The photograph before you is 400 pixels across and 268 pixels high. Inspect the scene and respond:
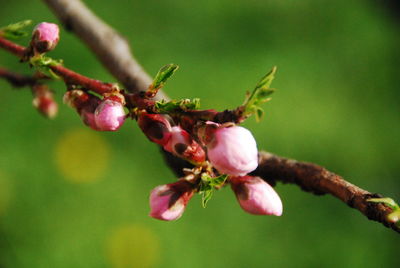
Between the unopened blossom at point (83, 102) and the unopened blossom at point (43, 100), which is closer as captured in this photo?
the unopened blossom at point (83, 102)

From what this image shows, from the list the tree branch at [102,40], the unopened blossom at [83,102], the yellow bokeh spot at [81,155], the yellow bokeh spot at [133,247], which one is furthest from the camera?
the yellow bokeh spot at [81,155]

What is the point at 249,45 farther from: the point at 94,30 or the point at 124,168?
the point at 94,30

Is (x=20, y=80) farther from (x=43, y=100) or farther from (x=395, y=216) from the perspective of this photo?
(x=395, y=216)

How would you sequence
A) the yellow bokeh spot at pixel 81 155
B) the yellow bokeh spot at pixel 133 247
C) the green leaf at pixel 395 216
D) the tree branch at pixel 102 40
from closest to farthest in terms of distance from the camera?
the green leaf at pixel 395 216 < the tree branch at pixel 102 40 < the yellow bokeh spot at pixel 133 247 < the yellow bokeh spot at pixel 81 155

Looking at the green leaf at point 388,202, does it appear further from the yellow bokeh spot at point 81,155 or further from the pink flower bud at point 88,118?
the yellow bokeh spot at point 81,155

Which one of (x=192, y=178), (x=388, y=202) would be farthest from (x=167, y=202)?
(x=388, y=202)

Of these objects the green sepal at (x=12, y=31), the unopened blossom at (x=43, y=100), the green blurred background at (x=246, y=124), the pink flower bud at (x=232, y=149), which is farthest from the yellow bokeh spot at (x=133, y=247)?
the pink flower bud at (x=232, y=149)

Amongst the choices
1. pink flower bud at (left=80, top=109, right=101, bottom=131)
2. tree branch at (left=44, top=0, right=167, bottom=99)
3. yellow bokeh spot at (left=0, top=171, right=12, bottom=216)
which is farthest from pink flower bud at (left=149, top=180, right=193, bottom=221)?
yellow bokeh spot at (left=0, top=171, right=12, bottom=216)
